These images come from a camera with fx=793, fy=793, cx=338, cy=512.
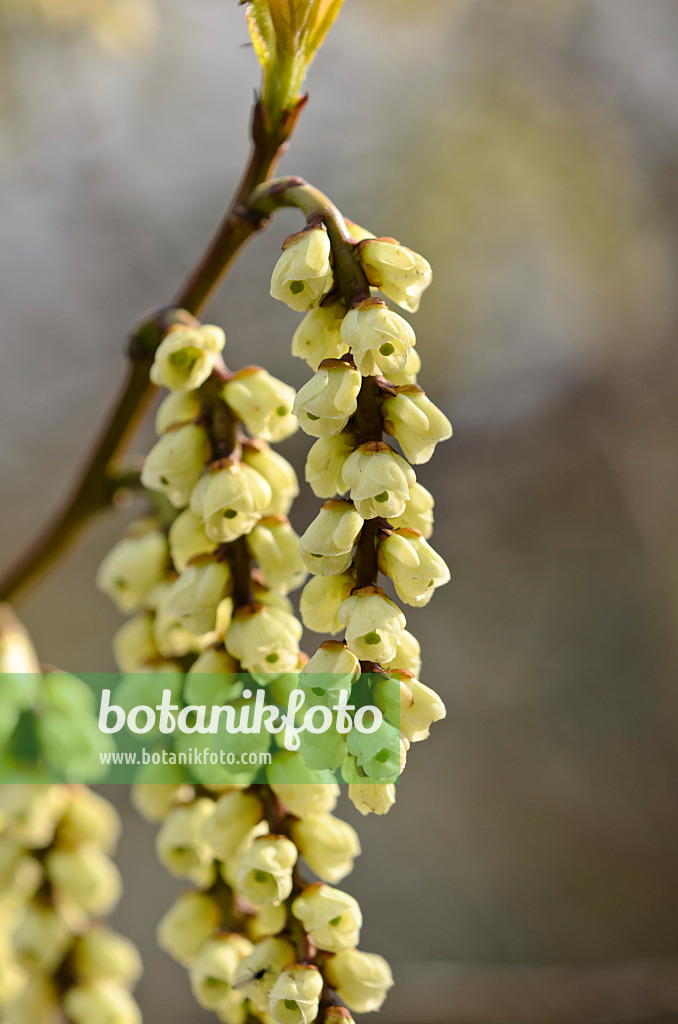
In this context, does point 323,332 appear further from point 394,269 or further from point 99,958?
point 99,958

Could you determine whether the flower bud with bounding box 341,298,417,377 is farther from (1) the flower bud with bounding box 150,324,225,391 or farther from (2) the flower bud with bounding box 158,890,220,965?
(2) the flower bud with bounding box 158,890,220,965

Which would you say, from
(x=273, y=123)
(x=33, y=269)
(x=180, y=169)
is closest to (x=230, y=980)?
(x=273, y=123)

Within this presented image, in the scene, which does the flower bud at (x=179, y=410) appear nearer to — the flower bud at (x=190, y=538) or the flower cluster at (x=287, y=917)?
the flower bud at (x=190, y=538)

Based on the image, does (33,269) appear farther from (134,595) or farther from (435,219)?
(134,595)

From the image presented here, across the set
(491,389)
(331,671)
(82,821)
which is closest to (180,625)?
(331,671)

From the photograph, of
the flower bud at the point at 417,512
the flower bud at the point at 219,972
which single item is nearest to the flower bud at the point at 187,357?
the flower bud at the point at 417,512

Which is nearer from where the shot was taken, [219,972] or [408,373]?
[408,373]

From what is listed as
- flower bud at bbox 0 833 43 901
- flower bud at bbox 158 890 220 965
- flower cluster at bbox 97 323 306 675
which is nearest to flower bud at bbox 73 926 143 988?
flower bud at bbox 0 833 43 901
